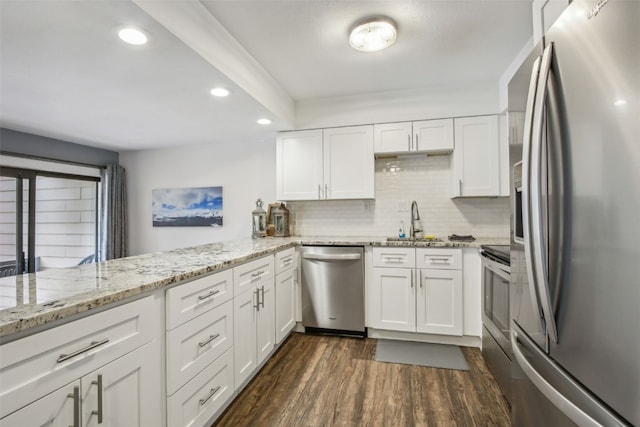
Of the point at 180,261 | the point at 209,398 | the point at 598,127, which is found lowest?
the point at 209,398

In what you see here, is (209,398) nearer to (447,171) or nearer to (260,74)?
(260,74)

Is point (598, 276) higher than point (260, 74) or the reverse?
the reverse

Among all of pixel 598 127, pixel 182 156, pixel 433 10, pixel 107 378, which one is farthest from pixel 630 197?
pixel 182 156

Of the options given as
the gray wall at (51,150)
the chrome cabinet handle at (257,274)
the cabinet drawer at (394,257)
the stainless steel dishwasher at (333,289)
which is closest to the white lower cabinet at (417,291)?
the cabinet drawer at (394,257)

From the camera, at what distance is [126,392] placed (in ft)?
3.62

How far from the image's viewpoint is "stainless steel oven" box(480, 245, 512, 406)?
Answer: 1.89m

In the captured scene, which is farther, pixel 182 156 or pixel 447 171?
pixel 182 156

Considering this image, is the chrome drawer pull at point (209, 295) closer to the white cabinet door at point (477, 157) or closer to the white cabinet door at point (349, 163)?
the white cabinet door at point (349, 163)

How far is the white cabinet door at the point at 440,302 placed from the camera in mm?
2666

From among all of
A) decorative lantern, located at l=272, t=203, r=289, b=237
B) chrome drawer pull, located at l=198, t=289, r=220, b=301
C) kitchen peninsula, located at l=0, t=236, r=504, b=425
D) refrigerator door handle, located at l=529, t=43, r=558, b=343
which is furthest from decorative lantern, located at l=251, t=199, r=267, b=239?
refrigerator door handle, located at l=529, t=43, r=558, b=343

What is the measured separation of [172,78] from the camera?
7.04 feet

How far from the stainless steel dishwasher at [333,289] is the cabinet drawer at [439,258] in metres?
0.53

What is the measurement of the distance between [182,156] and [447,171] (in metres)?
3.54

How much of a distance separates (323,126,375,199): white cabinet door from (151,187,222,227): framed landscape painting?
1721 millimetres
